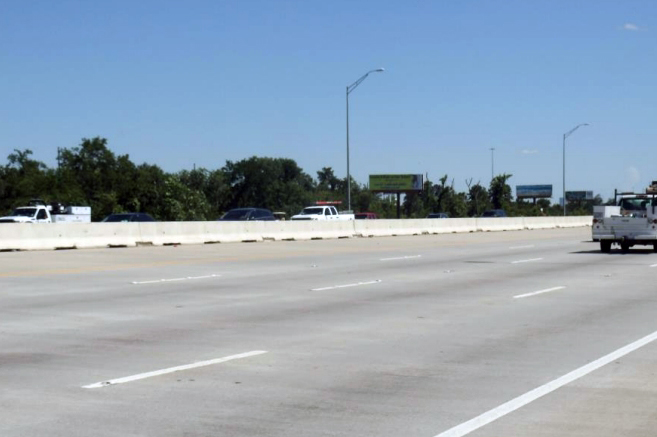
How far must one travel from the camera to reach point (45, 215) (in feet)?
173

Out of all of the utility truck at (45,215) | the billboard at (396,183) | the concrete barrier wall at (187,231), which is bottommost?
the concrete barrier wall at (187,231)

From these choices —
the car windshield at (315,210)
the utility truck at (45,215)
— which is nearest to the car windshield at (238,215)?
the utility truck at (45,215)

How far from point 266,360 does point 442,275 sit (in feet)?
44.0

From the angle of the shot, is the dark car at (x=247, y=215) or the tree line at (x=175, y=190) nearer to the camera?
the dark car at (x=247, y=215)

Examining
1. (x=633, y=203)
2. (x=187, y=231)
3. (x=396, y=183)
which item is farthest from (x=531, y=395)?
(x=396, y=183)

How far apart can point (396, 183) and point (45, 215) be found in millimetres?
91659

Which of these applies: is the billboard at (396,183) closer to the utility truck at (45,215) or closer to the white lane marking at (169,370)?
the utility truck at (45,215)

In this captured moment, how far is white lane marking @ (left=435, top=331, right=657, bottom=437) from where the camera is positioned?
7938mm

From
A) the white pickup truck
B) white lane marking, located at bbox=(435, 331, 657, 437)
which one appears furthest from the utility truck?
white lane marking, located at bbox=(435, 331, 657, 437)

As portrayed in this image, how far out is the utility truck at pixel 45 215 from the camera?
49219 millimetres

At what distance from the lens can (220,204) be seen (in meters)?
145

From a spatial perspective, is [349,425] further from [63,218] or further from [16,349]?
[63,218]

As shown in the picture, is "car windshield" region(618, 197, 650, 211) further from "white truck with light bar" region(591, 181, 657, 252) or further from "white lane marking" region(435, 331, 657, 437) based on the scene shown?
"white lane marking" region(435, 331, 657, 437)

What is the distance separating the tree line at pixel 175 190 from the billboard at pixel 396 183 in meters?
2.65
